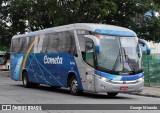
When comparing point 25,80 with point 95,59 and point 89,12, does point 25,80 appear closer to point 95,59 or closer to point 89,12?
point 95,59

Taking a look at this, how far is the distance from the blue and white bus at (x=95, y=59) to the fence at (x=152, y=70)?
7.43m

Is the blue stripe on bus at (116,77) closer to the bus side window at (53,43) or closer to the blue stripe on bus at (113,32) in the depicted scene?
the blue stripe on bus at (113,32)

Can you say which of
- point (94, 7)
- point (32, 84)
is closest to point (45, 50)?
point (32, 84)

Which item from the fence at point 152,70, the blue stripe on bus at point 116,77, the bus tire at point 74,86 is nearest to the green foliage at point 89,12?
the fence at point 152,70

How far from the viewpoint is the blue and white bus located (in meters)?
17.7

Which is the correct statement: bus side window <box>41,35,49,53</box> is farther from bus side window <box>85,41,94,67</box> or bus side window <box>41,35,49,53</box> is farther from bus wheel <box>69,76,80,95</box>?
bus side window <box>85,41,94,67</box>

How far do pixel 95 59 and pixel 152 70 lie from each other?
10.1 m

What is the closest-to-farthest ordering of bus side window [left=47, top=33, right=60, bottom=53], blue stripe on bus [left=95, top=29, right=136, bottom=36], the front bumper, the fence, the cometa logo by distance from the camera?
the front bumper
blue stripe on bus [left=95, top=29, right=136, bottom=36]
the cometa logo
bus side window [left=47, top=33, right=60, bottom=53]
the fence

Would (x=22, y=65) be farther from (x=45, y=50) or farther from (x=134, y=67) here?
(x=134, y=67)

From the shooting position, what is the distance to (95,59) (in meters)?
17.8

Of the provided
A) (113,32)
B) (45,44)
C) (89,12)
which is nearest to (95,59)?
(113,32)

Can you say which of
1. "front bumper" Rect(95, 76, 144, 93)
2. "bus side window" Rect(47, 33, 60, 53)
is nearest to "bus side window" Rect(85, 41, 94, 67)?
"front bumper" Rect(95, 76, 144, 93)

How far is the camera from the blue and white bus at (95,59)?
17.7m

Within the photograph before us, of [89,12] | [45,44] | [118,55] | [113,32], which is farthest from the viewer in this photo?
[89,12]
